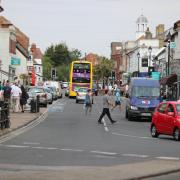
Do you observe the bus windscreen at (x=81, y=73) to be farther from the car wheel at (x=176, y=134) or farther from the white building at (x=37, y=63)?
the white building at (x=37, y=63)

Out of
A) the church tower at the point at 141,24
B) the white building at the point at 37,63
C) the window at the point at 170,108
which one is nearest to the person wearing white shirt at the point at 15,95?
the window at the point at 170,108

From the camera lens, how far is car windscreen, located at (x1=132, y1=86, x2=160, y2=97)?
39969 millimetres

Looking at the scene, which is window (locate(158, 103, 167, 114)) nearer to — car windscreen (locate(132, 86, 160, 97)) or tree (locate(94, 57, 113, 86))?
car windscreen (locate(132, 86, 160, 97))

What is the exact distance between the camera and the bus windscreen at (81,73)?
76.1 metres

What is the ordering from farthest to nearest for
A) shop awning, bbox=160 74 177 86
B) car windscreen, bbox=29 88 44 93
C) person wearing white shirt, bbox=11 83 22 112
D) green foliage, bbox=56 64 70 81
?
green foliage, bbox=56 64 70 81 < shop awning, bbox=160 74 177 86 < car windscreen, bbox=29 88 44 93 < person wearing white shirt, bbox=11 83 22 112

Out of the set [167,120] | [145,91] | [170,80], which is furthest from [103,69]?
[167,120]

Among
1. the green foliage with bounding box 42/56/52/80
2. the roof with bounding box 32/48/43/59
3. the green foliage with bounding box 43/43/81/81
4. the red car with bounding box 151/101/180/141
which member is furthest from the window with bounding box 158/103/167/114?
the green foliage with bounding box 43/43/81/81

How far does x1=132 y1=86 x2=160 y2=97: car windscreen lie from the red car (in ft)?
41.8

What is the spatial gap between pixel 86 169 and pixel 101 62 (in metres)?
139

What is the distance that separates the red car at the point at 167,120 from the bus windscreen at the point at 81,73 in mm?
48971

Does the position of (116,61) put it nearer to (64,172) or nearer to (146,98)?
(146,98)

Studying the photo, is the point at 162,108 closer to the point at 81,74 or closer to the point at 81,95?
the point at 81,95

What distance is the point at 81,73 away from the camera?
250 feet

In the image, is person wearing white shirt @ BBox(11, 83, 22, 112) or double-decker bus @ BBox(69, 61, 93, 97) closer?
person wearing white shirt @ BBox(11, 83, 22, 112)
